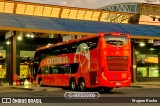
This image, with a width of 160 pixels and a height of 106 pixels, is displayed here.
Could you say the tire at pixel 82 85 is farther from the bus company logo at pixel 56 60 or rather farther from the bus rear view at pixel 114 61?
the bus company logo at pixel 56 60

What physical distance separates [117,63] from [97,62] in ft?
4.26

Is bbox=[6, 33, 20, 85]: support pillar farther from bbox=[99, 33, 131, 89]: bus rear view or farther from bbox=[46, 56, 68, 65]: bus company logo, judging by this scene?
bbox=[99, 33, 131, 89]: bus rear view

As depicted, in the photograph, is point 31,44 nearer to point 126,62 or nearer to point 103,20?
point 103,20

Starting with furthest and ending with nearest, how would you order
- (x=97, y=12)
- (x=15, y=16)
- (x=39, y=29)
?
(x=97, y=12) < (x=15, y=16) < (x=39, y=29)

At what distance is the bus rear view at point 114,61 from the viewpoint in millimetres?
25938

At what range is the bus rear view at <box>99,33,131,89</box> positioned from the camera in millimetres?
25938

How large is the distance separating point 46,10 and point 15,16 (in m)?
5.86

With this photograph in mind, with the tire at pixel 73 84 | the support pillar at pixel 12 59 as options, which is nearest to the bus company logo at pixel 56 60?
the tire at pixel 73 84

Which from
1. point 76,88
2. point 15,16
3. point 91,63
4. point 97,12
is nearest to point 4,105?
point 91,63

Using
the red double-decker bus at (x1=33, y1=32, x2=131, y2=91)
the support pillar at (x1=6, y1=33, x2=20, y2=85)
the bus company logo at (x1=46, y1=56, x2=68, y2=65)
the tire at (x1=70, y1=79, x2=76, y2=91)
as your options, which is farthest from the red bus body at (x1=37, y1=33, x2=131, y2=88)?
the support pillar at (x1=6, y1=33, x2=20, y2=85)

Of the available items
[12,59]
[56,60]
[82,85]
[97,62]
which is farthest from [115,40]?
[12,59]

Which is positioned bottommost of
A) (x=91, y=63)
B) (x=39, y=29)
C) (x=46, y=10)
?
(x=91, y=63)

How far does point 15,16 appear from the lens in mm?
40406

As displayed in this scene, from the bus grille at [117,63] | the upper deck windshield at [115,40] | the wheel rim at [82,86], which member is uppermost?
the upper deck windshield at [115,40]
